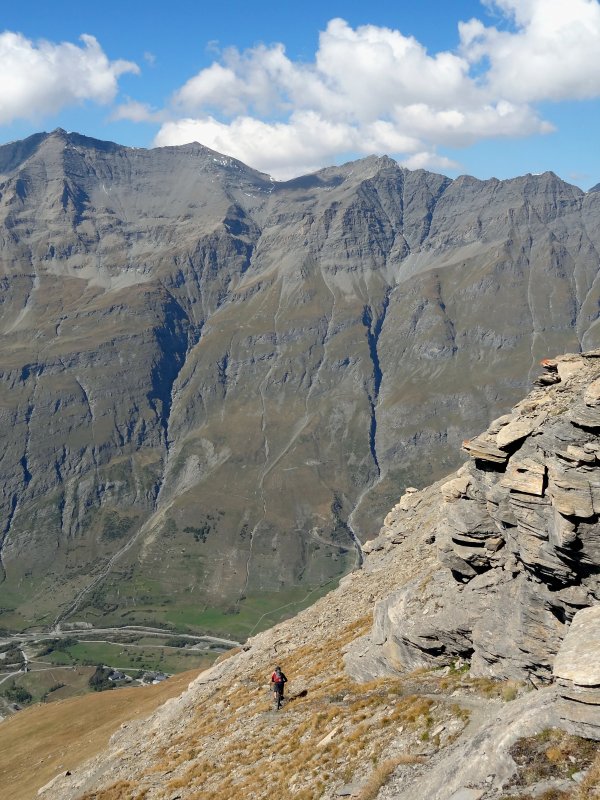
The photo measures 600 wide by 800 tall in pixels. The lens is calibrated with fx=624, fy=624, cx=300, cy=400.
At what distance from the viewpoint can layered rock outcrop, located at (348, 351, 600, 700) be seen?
3033cm

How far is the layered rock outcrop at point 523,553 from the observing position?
30.3 m

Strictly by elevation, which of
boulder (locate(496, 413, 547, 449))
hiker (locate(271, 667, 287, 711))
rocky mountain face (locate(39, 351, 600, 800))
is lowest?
hiker (locate(271, 667, 287, 711))

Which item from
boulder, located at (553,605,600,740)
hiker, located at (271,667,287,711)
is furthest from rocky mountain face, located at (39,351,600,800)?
hiker, located at (271,667,287,711)

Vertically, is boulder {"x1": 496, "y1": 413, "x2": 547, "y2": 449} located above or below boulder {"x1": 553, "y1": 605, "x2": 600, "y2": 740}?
above

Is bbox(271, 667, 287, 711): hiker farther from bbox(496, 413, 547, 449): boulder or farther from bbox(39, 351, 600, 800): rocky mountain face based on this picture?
bbox(496, 413, 547, 449): boulder

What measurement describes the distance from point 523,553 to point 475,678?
845 cm

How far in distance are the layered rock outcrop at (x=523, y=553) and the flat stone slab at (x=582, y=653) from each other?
0.07m

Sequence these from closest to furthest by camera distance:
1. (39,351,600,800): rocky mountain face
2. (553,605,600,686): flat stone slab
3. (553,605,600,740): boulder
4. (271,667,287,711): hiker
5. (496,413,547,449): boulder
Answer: (553,605,600,740): boulder
(553,605,600,686): flat stone slab
(39,351,600,800): rocky mountain face
(496,413,547,449): boulder
(271,667,287,711): hiker

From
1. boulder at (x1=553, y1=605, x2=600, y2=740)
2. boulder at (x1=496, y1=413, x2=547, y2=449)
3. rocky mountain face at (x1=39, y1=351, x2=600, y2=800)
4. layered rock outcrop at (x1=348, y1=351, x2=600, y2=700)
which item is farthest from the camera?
boulder at (x1=496, y1=413, x2=547, y2=449)

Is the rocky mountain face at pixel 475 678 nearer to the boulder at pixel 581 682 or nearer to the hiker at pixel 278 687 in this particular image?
the boulder at pixel 581 682

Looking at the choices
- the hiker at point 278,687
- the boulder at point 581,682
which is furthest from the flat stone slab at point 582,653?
the hiker at point 278,687

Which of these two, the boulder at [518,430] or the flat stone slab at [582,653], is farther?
the boulder at [518,430]

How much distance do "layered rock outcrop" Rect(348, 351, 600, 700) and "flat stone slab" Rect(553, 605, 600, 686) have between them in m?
0.07

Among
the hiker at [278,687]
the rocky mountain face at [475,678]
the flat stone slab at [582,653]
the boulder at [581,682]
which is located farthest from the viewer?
the hiker at [278,687]
